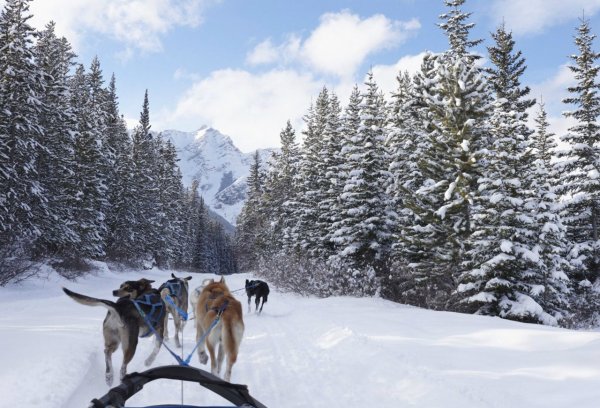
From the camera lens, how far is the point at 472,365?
22.2 ft

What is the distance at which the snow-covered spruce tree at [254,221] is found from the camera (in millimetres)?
48969

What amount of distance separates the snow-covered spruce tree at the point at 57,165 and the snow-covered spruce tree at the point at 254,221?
82.7 feet

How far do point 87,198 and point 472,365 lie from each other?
91.1 feet

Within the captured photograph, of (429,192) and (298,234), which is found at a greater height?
(429,192)

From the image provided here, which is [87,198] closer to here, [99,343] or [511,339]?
[99,343]

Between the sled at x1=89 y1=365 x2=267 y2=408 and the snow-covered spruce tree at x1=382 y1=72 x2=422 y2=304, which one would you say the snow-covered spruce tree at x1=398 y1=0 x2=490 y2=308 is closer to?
the snow-covered spruce tree at x1=382 y1=72 x2=422 y2=304

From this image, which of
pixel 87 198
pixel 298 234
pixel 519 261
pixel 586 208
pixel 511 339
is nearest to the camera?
pixel 511 339

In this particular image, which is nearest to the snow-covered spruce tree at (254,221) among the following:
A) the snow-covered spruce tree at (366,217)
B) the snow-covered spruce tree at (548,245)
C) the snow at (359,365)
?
the snow-covered spruce tree at (366,217)

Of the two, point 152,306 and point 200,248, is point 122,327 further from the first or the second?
point 200,248

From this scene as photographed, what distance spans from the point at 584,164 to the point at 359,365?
2222 centimetres

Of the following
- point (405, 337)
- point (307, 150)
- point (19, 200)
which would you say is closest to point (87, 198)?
point (19, 200)

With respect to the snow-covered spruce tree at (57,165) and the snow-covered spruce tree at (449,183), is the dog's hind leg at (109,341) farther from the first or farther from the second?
the snow-covered spruce tree at (57,165)

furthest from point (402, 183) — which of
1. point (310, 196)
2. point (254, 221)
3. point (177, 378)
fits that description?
point (254, 221)

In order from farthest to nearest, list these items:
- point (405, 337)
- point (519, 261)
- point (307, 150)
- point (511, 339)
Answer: point (307, 150) < point (519, 261) < point (405, 337) < point (511, 339)
